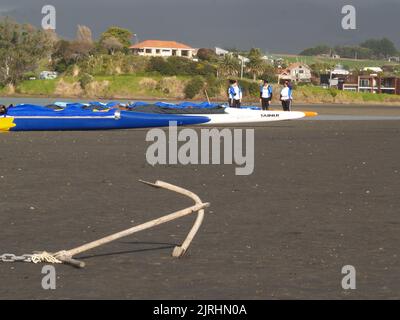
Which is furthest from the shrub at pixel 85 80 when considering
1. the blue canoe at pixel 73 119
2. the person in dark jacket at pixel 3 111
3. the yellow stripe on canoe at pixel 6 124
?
the yellow stripe on canoe at pixel 6 124

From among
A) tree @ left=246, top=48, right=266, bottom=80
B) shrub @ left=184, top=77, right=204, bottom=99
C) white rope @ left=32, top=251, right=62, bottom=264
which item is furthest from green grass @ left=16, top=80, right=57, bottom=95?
white rope @ left=32, top=251, right=62, bottom=264

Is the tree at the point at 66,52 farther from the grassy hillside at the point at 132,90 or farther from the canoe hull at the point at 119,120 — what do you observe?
the canoe hull at the point at 119,120

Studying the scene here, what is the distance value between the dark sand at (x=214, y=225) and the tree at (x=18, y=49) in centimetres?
8594

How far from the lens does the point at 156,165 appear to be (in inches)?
695

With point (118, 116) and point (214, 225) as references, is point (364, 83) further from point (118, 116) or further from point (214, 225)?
point (214, 225)

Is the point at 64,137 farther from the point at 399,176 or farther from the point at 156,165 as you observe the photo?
the point at 399,176

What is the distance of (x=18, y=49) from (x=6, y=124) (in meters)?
80.0

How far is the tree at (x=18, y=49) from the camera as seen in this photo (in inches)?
4080

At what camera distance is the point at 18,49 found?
105 m

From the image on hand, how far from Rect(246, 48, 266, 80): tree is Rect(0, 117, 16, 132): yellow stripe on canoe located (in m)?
102

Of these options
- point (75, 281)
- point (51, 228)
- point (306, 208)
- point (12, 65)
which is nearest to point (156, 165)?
point (306, 208)

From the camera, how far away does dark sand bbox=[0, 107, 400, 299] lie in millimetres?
7766

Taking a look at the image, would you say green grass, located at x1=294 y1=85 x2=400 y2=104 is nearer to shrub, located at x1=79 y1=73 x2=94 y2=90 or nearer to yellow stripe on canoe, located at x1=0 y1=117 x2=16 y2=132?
shrub, located at x1=79 y1=73 x2=94 y2=90
